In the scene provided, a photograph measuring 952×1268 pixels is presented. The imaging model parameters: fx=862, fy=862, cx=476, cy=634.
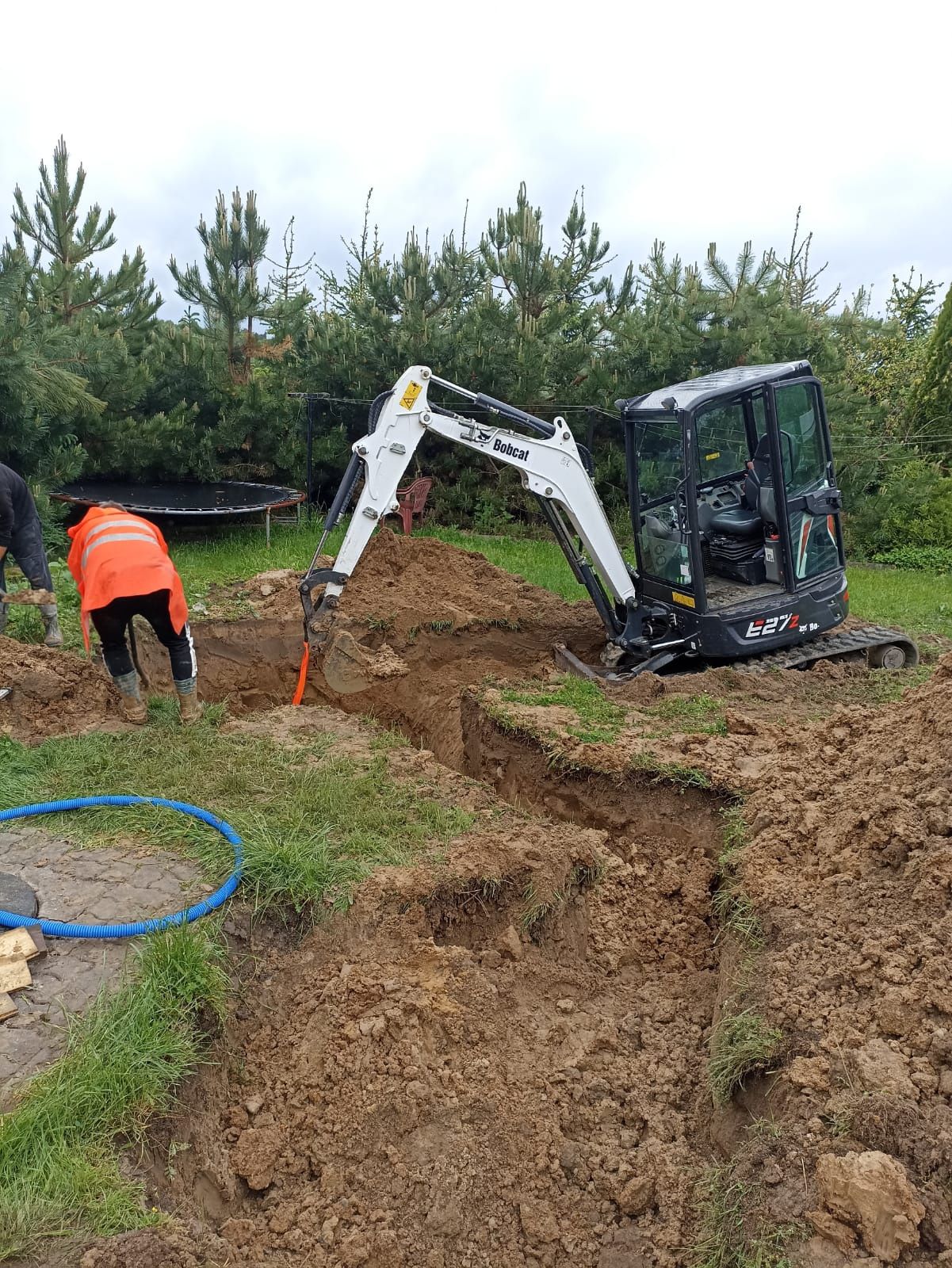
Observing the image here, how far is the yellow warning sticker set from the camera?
238 inches

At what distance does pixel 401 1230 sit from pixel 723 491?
5913mm

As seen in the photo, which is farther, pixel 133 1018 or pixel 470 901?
pixel 470 901

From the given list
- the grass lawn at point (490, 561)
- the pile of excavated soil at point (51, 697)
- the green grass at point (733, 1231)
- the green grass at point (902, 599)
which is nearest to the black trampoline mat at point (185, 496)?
the grass lawn at point (490, 561)

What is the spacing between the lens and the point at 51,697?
584 cm

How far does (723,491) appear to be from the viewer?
7.23 m

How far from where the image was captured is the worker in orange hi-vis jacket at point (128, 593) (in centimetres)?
505

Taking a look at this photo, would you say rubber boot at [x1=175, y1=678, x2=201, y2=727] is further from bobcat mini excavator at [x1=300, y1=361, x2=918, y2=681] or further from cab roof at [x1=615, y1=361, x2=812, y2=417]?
cab roof at [x1=615, y1=361, x2=812, y2=417]

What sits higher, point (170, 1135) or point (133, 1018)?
point (133, 1018)

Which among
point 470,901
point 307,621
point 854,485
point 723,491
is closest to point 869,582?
point 854,485

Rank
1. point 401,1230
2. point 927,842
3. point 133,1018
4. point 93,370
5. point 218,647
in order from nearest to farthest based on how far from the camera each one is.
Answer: point 401,1230 → point 133,1018 → point 927,842 → point 218,647 → point 93,370

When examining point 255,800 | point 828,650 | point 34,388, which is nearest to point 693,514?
point 828,650

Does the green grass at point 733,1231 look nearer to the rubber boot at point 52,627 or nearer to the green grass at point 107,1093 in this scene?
the green grass at point 107,1093

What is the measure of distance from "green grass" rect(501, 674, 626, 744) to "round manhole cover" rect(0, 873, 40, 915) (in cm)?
308

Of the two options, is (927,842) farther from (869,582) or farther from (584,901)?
(869,582)
